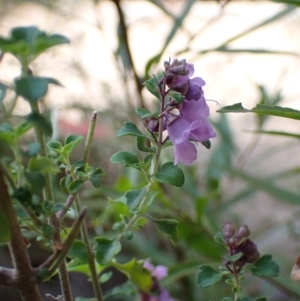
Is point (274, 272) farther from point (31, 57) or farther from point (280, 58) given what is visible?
point (280, 58)

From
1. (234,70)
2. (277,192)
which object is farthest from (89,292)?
(234,70)

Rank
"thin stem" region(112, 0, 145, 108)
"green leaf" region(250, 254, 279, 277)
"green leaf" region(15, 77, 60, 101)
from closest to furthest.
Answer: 1. "green leaf" region(15, 77, 60, 101)
2. "green leaf" region(250, 254, 279, 277)
3. "thin stem" region(112, 0, 145, 108)

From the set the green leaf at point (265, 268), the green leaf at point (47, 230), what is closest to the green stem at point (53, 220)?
the green leaf at point (47, 230)

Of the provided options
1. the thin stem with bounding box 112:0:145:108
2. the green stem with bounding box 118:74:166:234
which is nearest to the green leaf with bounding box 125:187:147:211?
the green stem with bounding box 118:74:166:234

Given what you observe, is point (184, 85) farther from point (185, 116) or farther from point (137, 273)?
point (137, 273)

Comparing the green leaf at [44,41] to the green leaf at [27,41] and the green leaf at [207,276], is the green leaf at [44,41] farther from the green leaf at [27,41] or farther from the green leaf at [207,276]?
the green leaf at [207,276]

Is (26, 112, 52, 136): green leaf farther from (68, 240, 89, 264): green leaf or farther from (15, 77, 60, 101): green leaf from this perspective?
(68, 240, 89, 264): green leaf
